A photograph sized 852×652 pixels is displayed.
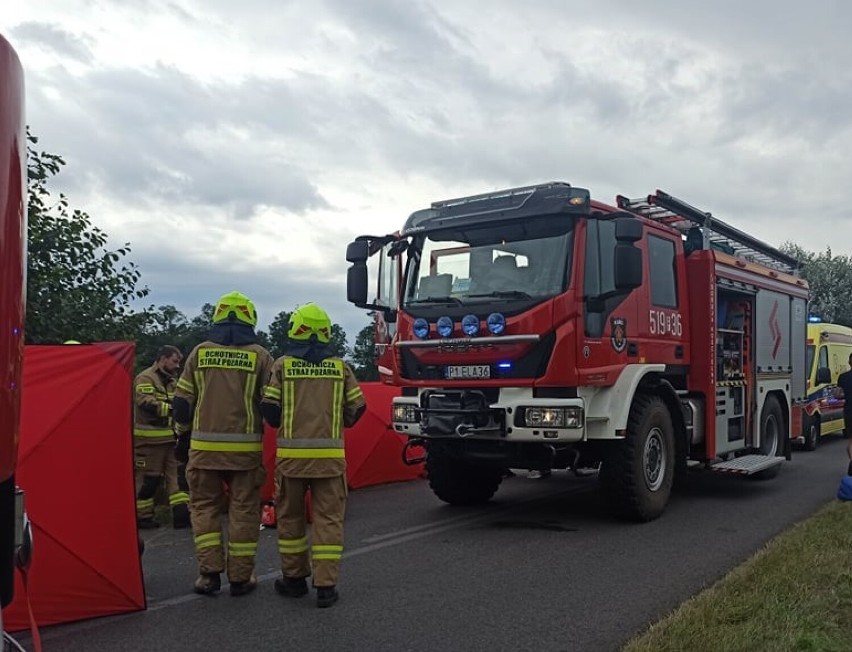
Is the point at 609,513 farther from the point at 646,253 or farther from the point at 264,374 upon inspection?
the point at 264,374

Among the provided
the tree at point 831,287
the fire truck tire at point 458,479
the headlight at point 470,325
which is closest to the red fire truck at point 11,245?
the headlight at point 470,325

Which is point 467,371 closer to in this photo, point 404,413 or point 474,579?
point 404,413

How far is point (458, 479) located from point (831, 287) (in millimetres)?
32978

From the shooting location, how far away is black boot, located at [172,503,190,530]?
7.74m

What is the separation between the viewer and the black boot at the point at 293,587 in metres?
5.38

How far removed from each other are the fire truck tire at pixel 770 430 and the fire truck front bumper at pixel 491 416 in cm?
454

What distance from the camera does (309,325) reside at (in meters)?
5.45

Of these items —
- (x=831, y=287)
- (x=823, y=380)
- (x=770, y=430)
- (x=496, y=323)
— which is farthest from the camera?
(x=831, y=287)

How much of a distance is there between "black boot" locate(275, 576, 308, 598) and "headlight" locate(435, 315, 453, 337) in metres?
2.88

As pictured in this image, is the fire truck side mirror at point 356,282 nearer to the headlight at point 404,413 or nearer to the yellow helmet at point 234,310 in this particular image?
the headlight at point 404,413

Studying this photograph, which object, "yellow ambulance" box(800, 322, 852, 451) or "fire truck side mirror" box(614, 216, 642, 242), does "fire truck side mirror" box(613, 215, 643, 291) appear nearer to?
"fire truck side mirror" box(614, 216, 642, 242)

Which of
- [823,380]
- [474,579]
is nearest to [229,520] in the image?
[474,579]

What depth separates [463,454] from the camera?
7.66m

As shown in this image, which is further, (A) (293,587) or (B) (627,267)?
(B) (627,267)
